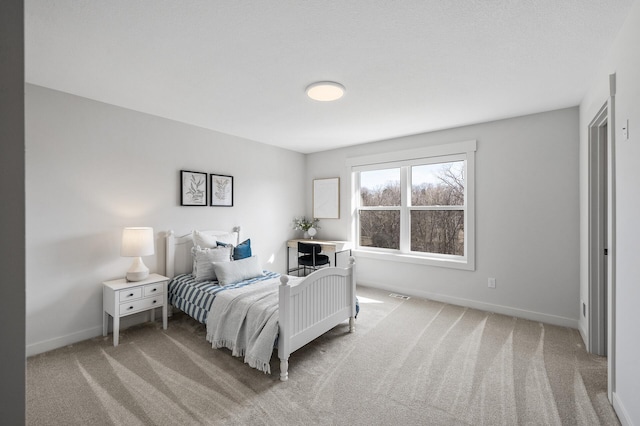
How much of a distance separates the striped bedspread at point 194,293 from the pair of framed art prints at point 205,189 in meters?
0.98

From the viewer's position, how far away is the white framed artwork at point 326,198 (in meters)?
5.14

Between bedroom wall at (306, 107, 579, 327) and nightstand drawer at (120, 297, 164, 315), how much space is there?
11.4 ft

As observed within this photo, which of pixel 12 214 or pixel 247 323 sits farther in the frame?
pixel 247 323

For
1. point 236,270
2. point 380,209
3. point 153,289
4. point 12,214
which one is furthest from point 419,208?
point 12,214

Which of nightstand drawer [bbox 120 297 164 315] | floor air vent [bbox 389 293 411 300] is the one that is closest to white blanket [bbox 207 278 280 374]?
nightstand drawer [bbox 120 297 164 315]

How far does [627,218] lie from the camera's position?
68.8 inches

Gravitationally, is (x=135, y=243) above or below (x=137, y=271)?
above

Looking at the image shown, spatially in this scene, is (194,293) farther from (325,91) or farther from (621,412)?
(621,412)

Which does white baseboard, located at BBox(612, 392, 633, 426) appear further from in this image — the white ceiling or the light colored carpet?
the white ceiling

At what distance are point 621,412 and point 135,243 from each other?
4025 mm

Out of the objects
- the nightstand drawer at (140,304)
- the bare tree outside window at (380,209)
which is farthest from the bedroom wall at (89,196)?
the bare tree outside window at (380,209)

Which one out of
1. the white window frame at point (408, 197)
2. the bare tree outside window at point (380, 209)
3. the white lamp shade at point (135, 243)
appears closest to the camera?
the white lamp shade at point (135, 243)

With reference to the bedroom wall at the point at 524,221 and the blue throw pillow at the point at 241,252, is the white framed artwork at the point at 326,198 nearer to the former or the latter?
the bedroom wall at the point at 524,221

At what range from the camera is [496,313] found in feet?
11.8
